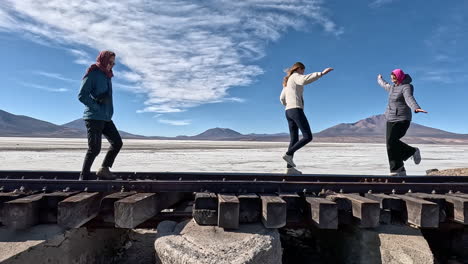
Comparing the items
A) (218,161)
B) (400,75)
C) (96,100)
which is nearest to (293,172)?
(400,75)

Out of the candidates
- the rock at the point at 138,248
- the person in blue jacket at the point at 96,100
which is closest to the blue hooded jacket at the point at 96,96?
the person in blue jacket at the point at 96,100

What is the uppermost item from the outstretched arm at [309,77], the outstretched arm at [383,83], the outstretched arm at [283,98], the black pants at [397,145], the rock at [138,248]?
the outstretched arm at [383,83]

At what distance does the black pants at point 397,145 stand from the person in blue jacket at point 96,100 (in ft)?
14.7

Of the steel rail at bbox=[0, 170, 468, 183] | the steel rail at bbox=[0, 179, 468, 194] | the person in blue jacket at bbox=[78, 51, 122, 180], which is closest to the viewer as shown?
the steel rail at bbox=[0, 179, 468, 194]

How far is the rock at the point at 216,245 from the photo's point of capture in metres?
2.11

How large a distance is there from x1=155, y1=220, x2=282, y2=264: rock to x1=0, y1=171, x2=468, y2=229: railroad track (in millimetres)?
98

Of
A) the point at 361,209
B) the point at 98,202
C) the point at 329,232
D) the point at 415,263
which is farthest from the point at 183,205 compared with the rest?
the point at 415,263

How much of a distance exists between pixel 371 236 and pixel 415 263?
0.38 meters

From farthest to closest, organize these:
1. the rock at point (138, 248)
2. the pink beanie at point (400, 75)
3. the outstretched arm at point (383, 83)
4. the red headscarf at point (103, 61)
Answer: the outstretched arm at point (383, 83)
the pink beanie at point (400, 75)
the red headscarf at point (103, 61)
the rock at point (138, 248)

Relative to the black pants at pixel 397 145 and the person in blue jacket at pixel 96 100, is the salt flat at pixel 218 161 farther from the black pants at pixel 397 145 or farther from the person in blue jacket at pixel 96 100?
the person in blue jacket at pixel 96 100

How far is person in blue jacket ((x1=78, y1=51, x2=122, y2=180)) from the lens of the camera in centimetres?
369

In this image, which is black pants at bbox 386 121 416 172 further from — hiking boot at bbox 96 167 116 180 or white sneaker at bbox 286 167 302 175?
hiking boot at bbox 96 167 116 180

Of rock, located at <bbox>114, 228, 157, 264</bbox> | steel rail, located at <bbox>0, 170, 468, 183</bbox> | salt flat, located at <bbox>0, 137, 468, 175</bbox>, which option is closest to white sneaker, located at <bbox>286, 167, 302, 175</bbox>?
steel rail, located at <bbox>0, 170, 468, 183</bbox>

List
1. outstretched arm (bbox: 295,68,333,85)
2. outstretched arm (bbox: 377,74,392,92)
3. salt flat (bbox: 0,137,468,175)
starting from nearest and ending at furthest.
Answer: outstretched arm (bbox: 295,68,333,85) < outstretched arm (bbox: 377,74,392,92) < salt flat (bbox: 0,137,468,175)
